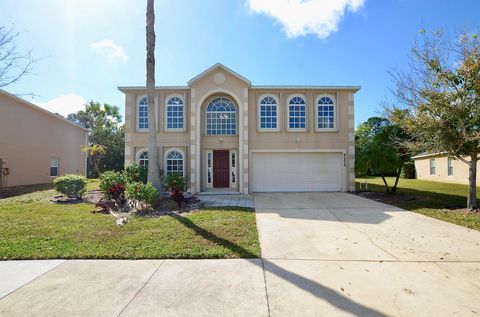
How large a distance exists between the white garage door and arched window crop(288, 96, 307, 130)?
1755 mm

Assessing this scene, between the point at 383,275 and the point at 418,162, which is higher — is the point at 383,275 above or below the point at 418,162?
below

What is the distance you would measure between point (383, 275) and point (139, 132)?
47.0 feet

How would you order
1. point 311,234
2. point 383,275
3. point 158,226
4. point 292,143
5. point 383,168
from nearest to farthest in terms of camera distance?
point 383,275 → point 311,234 → point 158,226 → point 383,168 → point 292,143

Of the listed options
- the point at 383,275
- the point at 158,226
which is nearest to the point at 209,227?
the point at 158,226

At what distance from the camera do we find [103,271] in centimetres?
434

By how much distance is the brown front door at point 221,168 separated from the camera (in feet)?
51.5

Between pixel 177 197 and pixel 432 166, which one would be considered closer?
pixel 177 197

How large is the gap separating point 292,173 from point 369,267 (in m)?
11.0

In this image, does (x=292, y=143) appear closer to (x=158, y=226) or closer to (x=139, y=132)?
(x=139, y=132)

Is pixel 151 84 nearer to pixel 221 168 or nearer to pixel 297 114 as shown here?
pixel 221 168

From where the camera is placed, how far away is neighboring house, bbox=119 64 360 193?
15.3m

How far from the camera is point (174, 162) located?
1545 centimetres

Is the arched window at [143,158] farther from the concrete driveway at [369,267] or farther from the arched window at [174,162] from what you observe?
the concrete driveway at [369,267]

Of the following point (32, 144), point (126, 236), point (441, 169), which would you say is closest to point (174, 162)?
point (126, 236)
